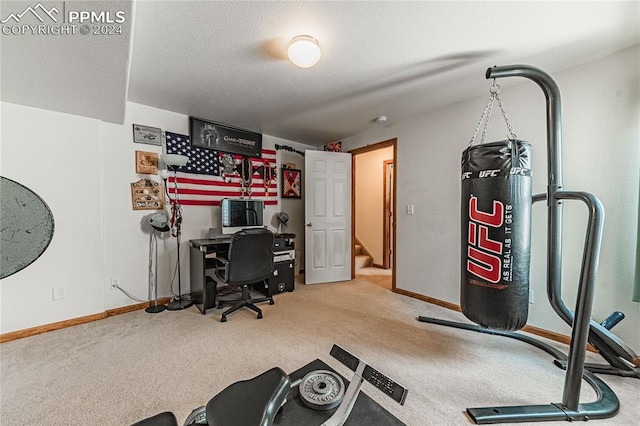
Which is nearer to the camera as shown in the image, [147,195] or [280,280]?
[147,195]

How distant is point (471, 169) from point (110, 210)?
3.46 meters

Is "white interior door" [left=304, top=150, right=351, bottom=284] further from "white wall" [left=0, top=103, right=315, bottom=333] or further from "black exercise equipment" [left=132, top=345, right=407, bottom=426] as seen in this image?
"black exercise equipment" [left=132, top=345, right=407, bottom=426]

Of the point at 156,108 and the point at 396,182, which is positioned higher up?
the point at 156,108

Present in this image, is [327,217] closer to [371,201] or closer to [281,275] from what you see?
[281,275]

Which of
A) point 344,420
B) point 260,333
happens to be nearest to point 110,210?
point 260,333

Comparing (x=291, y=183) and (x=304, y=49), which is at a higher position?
(x=304, y=49)

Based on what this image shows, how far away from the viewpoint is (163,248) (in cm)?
309

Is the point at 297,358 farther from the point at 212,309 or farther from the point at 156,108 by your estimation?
the point at 156,108

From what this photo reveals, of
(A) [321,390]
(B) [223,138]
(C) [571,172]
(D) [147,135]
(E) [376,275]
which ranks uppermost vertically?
(B) [223,138]

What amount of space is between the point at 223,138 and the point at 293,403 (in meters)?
3.33

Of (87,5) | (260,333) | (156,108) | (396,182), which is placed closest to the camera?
(87,5)

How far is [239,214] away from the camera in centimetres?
343

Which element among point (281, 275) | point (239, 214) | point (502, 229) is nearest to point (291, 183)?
point (239, 214)

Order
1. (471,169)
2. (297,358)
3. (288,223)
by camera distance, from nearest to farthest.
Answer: (471,169) → (297,358) → (288,223)
